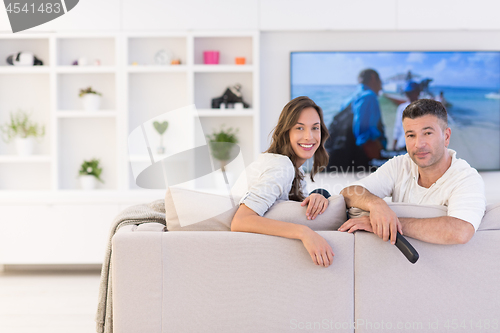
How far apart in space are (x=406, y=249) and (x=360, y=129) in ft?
8.19

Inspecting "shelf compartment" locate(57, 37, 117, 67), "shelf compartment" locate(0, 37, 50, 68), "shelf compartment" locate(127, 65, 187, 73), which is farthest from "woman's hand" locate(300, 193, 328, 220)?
"shelf compartment" locate(0, 37, 50, 68)

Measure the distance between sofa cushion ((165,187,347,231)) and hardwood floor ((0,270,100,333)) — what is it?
118 centimetres

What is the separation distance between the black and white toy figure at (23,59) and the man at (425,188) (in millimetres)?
3090

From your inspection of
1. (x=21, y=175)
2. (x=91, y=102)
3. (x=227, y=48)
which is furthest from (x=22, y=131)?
(x=227, y=48)

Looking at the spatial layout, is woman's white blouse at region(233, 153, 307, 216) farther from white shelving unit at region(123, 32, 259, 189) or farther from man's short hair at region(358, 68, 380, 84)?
man's short hair at region(358, 68, 380, 84)

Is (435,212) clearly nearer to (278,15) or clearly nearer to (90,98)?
(278,15)

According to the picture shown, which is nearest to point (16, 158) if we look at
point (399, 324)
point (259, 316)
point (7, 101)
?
point (7, 101)

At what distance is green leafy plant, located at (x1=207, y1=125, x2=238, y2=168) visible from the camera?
3.63 m

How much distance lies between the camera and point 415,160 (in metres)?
1.65

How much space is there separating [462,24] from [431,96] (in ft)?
2.10

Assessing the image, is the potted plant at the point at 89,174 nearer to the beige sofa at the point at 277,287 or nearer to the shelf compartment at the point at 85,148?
the shelf compartment at the point at 85,148

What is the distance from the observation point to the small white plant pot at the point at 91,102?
3.54 metres

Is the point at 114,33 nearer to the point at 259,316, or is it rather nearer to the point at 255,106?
the point at 255,106

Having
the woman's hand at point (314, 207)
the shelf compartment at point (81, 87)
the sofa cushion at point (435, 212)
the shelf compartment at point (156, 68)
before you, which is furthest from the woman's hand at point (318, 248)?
the shelf compartment at point (81, 87)
